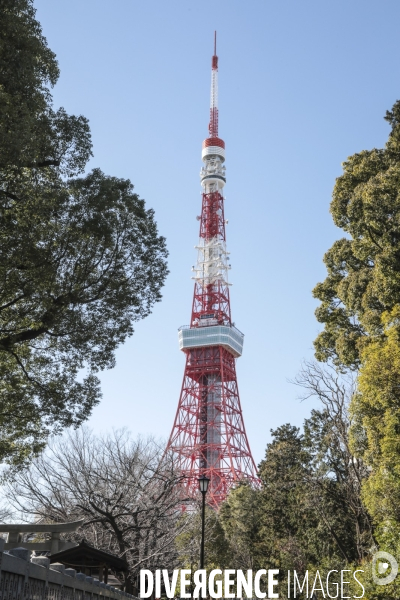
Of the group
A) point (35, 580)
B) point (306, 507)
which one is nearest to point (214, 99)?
Result: point (306, 507)

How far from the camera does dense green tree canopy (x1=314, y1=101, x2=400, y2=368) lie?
42.9 ft

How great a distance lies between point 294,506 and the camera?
901 inches

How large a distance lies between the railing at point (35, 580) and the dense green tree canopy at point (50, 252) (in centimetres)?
374

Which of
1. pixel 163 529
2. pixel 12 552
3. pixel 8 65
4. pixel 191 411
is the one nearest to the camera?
pixel 12 552

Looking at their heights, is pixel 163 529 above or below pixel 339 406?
below

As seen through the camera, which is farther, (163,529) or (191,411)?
(191,411)

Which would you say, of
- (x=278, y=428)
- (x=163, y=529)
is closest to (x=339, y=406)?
(x=163, y=529)

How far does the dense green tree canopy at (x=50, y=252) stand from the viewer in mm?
8148

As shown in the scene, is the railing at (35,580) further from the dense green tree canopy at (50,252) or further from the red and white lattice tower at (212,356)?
the red and white lattice tower at (212,356)

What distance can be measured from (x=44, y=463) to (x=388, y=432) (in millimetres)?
9748

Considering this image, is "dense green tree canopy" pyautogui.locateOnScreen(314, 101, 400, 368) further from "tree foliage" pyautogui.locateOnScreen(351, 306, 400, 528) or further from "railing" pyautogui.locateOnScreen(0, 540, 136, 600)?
"railing" pyautogui.locateOnScreen(0, 540, 136, 600)

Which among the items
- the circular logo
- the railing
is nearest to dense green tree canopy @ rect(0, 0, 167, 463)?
the railing

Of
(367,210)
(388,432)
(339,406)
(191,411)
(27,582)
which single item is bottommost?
(27,582)

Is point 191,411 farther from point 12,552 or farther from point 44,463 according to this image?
point 12,552
